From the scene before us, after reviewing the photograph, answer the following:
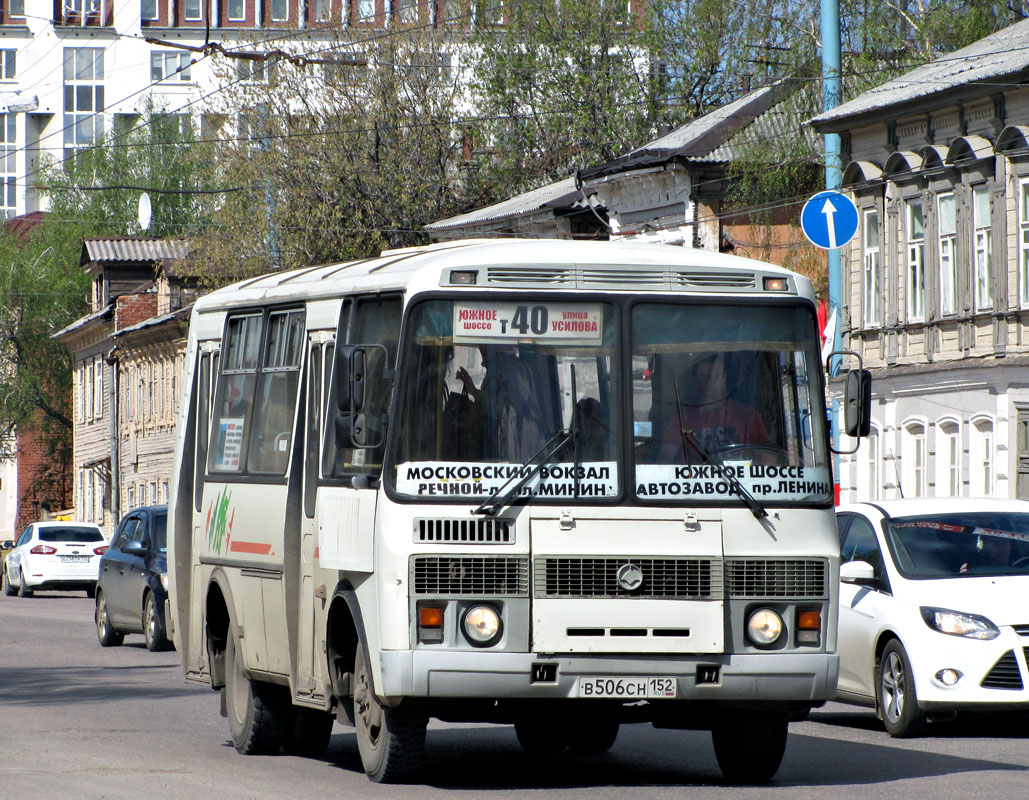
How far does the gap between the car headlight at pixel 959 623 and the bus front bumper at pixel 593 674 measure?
299cm

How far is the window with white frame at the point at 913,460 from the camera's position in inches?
1368

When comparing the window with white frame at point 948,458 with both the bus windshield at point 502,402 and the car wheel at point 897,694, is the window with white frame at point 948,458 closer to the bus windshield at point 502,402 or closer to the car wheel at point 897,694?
the car wheel at point 897,694

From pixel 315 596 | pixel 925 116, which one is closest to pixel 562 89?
pixel 925 116

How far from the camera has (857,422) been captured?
10.7m

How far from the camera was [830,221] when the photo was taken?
74.3 feet

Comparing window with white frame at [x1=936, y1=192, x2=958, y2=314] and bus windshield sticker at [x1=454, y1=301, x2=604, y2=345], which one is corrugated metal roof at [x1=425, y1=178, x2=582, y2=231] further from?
bus windshield sticker at [x1=454, y1=301, x2=604, y2=345]

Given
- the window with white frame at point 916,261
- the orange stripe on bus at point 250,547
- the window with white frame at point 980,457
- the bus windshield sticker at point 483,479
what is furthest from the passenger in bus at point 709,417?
the window with white frame at point 916,261

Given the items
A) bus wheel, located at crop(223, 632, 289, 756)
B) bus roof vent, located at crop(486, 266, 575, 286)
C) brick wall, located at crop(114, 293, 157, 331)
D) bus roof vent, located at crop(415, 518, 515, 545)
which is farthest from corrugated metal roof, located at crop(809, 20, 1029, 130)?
brick wall, located at crop(114, 293, 157, 331)

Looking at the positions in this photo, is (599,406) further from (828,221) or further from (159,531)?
(159,531)

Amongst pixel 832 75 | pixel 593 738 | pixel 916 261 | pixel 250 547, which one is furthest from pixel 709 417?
pixel 916 261

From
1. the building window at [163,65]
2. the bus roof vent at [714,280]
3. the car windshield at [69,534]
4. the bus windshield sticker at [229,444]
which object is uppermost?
the building window at [163,65]

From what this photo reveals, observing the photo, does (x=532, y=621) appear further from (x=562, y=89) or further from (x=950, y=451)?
(x=562, y=89)

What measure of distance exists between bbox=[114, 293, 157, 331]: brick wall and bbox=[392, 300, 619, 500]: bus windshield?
195ft

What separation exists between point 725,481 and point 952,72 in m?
24.8
